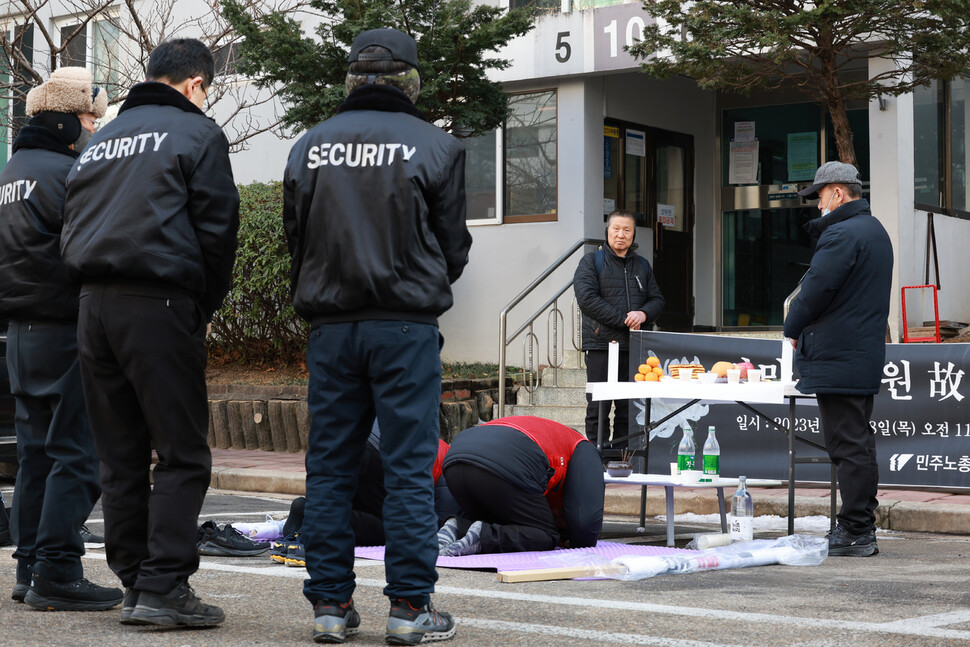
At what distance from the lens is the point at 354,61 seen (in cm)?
458

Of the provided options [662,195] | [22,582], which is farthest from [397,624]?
[662,195]

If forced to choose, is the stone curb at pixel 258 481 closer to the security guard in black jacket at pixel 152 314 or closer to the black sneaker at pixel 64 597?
the black sneaker at pixel 64 597

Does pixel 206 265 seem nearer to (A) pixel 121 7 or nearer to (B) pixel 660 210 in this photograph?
(B) pixel 660 210

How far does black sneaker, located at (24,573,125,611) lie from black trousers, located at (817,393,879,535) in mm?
4067

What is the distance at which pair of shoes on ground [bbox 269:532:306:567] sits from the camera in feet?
21.3

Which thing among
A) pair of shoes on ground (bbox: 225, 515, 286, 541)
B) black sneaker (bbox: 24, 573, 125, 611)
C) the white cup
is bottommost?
pair of shoes on ground (bbox: 225, 515, 286, 541)

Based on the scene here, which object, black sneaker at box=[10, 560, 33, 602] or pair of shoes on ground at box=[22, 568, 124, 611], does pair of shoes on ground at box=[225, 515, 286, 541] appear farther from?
pair of shoes on ground at box=[22, 568, 124, 611]

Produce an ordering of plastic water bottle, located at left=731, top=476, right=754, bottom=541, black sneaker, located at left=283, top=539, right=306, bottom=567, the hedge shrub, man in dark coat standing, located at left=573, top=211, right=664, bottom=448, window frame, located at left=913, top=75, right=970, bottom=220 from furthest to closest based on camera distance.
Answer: window frame, located at left=913, top=75, right=970, bottom=220
the hedge shrub
man in dark coat standing, located at left=573, top=211, right=664, bottom=448
plastic water bottle, located at left=731, top=476, right=754, bottom=541
black sneaker, located at left=283, top=539, right=306, bottom=567

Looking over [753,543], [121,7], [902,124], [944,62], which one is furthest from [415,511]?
[121,7]

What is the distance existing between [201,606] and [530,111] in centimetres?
1214

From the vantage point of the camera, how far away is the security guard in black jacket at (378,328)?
4324 millimetres

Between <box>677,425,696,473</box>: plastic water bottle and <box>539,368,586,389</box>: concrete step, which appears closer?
<box>677,425,696,473</box>: plastic water bottle

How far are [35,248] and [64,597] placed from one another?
1398 mm

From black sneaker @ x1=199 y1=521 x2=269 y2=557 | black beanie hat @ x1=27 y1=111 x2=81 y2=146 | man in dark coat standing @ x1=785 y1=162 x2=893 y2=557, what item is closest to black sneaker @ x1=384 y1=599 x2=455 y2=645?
black beanie hat @ x1=27 y1=111 x2=81 y2=146
